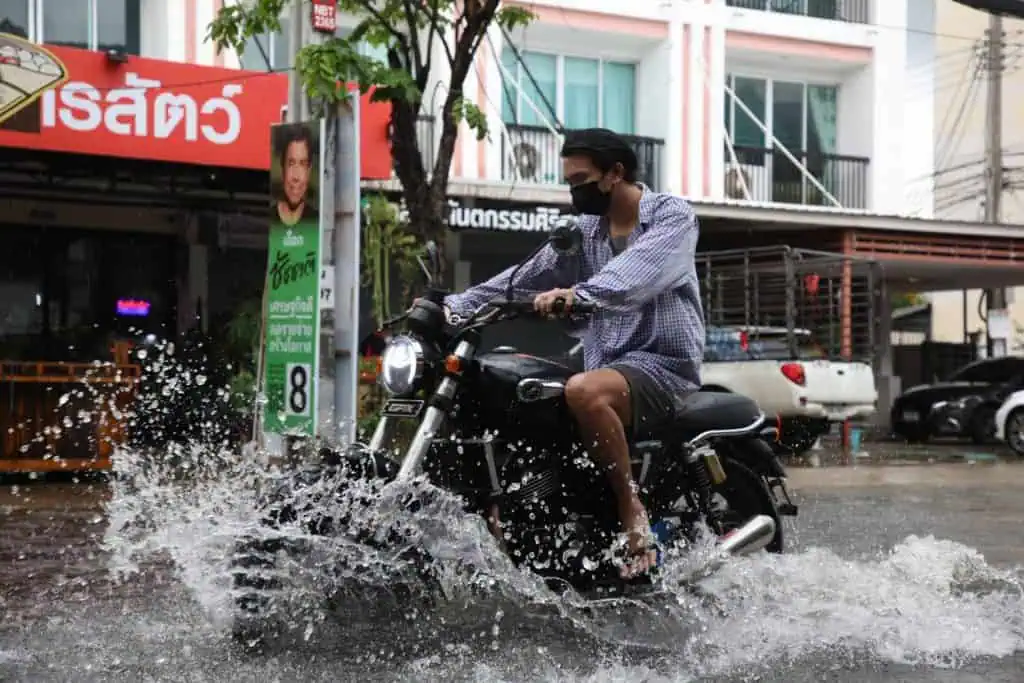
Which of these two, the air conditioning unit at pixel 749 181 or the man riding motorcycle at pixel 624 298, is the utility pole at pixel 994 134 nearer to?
the air conditioning unit at pixel 749 181

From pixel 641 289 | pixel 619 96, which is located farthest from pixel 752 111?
pixel 641 289

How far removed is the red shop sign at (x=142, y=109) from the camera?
11.6 meters

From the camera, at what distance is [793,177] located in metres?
21.0

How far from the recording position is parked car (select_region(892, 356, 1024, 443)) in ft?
64.6

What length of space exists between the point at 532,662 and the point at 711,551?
43.1 inches

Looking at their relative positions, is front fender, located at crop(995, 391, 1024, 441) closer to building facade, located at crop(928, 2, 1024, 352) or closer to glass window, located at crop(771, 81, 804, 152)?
glass window, located at crop(771, 81, 804, 152)

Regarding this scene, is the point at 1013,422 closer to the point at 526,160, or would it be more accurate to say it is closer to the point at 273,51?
the point at 526,160

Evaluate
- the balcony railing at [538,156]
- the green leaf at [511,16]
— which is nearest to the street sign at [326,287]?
the green leaf at [511,16]

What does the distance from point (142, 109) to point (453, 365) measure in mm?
8828

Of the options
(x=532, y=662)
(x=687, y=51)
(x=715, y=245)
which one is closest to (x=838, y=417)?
(x=715, y=245)

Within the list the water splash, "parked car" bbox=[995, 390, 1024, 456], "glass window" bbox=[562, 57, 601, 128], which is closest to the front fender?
"parked car" bbox=[995, 390, 1024, 456]

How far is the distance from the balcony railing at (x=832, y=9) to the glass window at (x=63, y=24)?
1122cm

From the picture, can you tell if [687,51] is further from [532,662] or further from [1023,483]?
[532,662]

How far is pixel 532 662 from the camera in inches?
167
